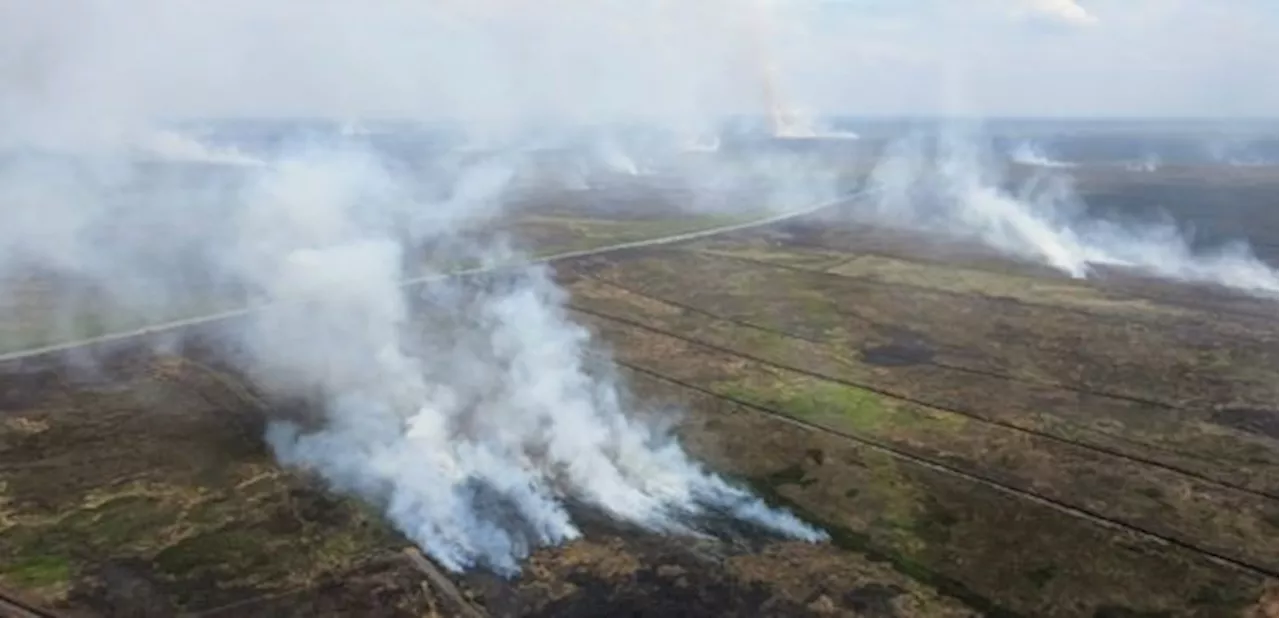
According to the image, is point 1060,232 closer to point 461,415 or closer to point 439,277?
point 439,277

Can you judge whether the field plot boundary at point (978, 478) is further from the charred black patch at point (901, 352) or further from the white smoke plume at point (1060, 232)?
the white smoke plume at point (1060, 232)

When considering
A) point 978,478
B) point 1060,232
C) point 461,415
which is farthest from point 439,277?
point 1060,232

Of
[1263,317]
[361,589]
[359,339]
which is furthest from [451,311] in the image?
[1263,317]

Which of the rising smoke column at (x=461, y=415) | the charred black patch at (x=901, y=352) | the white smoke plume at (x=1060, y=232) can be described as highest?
the rising smoke column at (x=461, y=415)

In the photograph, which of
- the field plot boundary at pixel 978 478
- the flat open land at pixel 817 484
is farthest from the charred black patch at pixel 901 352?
the field plot boundary at pixel 978 478

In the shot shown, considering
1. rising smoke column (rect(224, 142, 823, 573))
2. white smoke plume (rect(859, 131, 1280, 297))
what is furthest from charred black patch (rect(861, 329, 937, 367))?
white smoke plume (rect(859, 131, 1280, 297))

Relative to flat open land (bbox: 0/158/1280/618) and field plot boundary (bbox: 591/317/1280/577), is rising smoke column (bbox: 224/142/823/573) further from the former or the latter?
field plot boundary (bbox: 591/317/1280/577)
